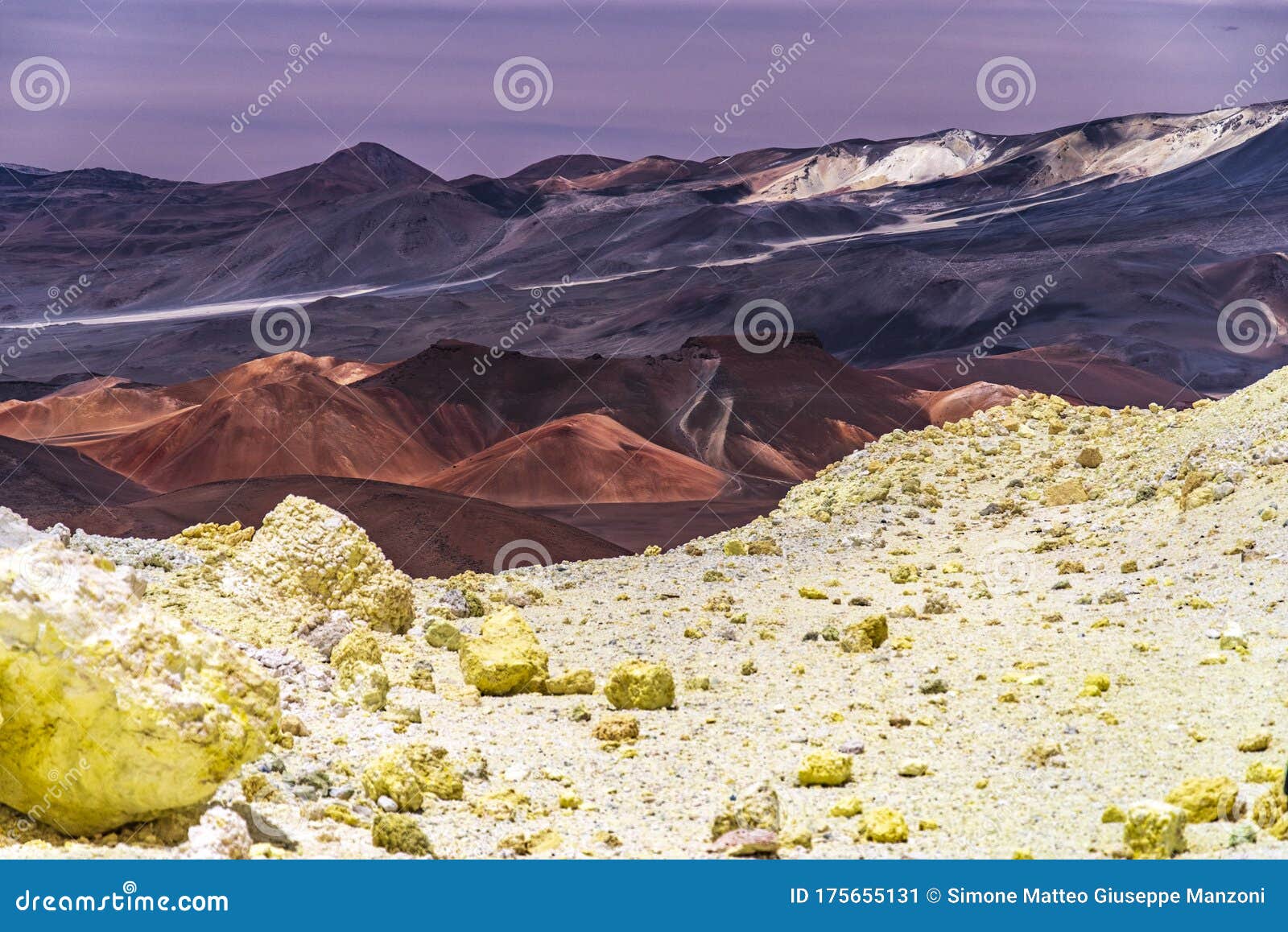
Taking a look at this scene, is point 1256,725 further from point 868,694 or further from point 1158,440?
point 1158,440

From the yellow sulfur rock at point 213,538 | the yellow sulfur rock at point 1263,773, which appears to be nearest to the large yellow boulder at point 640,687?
the yellow sulfur rock at point 1263,773

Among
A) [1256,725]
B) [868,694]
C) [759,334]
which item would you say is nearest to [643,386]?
[759,334]

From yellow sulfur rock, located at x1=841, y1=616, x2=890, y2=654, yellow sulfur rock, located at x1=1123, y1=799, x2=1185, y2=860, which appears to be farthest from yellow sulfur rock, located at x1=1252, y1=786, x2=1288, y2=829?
yellow sulfur rock, located at x1=841, y1=616, x2=890, y2=654

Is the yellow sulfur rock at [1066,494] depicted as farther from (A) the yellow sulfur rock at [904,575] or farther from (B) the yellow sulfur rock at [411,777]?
(B) the yellow sulfur rock at [411,777]

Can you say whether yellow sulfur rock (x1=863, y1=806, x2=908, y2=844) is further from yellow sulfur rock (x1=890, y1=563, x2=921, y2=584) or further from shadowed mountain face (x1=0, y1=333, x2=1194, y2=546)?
shadowed mountain face (x1=0, y1=333, x2=1194, y2=546)

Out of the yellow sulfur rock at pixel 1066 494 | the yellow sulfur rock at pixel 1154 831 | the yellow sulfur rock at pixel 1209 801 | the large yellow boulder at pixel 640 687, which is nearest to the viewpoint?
the yellow sulfur rock at pixel 1154 831

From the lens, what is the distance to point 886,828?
6406 mm

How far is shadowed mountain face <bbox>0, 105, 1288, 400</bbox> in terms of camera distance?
117 feet

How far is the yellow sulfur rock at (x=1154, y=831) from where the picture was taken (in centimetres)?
586

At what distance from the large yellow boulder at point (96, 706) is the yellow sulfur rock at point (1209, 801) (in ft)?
14.6

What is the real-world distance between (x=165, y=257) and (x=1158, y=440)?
37939 millimetres

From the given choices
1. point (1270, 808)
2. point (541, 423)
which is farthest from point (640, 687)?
point (541, 423)

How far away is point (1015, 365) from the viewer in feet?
92.6

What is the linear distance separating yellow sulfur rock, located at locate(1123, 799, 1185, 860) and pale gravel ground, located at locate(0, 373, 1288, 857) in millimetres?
157
